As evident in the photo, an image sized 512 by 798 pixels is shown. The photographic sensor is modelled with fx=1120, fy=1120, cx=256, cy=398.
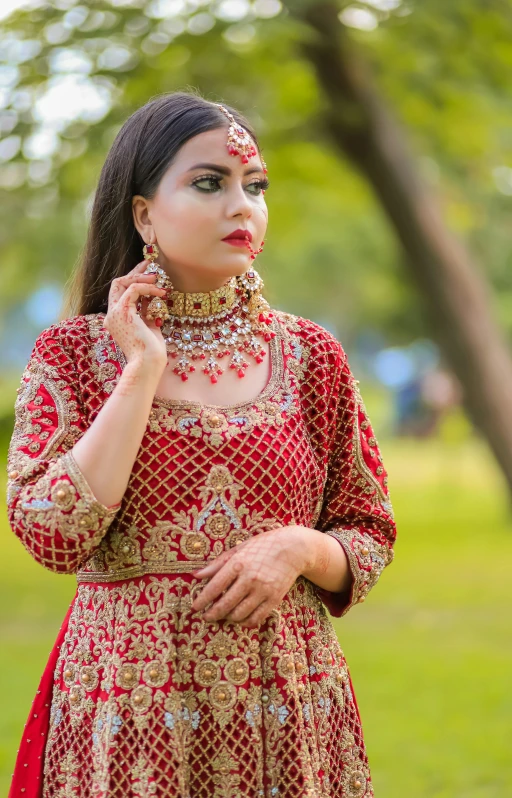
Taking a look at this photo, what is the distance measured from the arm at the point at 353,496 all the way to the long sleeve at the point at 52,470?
0.51 metres

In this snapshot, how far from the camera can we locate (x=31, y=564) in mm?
11047

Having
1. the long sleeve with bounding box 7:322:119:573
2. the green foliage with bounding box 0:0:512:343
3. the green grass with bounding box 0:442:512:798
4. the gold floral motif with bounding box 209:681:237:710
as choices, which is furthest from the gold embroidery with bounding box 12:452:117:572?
the green foliage with bounding box 0:0:512:343

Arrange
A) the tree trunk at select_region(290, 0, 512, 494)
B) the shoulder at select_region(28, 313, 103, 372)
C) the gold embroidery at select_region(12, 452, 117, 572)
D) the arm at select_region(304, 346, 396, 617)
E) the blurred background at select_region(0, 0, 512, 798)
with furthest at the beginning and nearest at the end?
the tree trunk at select_region(290, 0, 512, 494)
the blurred background at select_region(0, 0, 512, 798)
the arm at select_region(304, 346, 396, 617)
the shoulder at select_region(28, 313, 103, 372)
the gold embroidery at select_region(12, 452, 117, 572)

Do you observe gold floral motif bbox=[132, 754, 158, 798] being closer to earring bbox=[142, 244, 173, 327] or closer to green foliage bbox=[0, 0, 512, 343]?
earring bbox=[142, 244, 173, 327]

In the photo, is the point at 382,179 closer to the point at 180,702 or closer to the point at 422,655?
the point at 422,655

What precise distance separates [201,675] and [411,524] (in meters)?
11.8

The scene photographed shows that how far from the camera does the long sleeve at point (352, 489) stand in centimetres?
217

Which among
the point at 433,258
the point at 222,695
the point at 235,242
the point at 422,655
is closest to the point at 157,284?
the point at 235,242

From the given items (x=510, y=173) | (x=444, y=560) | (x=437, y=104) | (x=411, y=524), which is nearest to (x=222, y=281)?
(x=437, y=104)

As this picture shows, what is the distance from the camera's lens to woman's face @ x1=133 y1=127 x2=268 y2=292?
1.99m

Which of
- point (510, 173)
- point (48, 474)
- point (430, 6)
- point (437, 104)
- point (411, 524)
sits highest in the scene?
point (48, 474)

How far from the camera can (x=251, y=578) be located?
1.92 m

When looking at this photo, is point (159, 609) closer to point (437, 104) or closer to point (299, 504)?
point (299, 504)

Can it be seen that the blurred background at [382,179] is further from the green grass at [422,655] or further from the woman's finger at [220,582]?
the woman's finger at [220,582]
